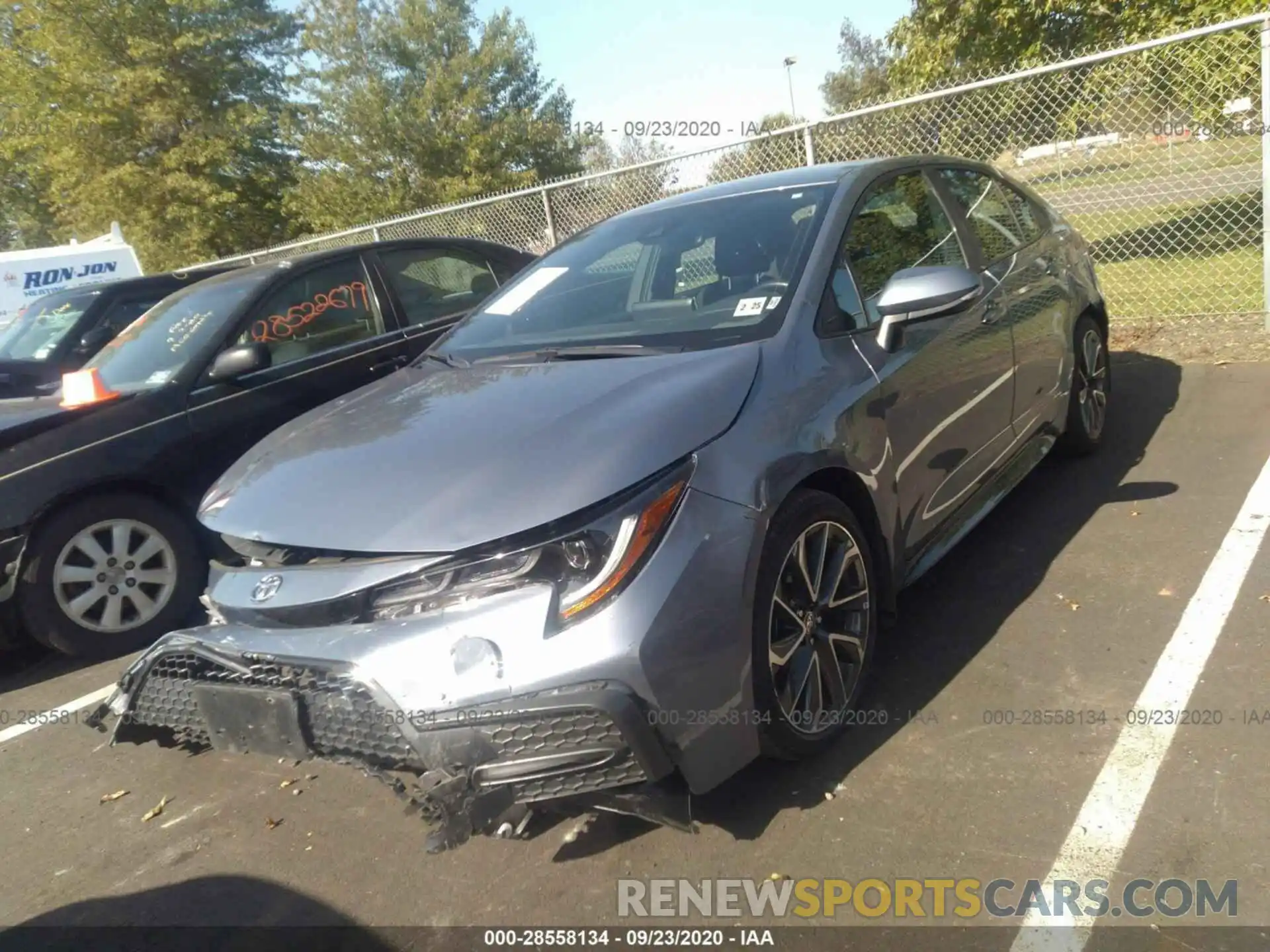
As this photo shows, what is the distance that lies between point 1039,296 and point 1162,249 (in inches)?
266

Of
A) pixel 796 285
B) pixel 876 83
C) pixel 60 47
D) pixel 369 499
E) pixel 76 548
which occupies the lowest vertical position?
pixel 76 548

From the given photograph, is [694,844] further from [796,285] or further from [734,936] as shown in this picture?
[796,285]

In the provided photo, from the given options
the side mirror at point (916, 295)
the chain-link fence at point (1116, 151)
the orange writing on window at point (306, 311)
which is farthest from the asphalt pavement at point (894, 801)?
the chain-link fence at point (1116, 151)

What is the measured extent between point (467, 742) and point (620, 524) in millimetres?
603

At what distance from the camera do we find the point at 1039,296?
4.44 meters

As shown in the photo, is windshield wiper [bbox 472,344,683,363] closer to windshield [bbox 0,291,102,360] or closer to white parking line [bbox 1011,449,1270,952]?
white parking line [bbox 1011,449,1270,952]

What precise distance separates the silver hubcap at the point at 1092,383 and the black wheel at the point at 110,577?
4.33 metres

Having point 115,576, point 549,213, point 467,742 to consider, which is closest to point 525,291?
point 467,742

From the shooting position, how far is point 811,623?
2.82m

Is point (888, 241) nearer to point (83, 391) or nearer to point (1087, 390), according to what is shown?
point (1087, 390)

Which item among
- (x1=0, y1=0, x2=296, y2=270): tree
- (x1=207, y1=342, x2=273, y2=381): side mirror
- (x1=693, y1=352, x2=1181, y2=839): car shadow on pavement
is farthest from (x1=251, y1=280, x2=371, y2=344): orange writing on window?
(x1=0, y1=0, x2=296, y2=270): tree

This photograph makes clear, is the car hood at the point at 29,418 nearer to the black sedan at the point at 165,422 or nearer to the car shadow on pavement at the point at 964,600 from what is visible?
the black sedan at the point at 165,422

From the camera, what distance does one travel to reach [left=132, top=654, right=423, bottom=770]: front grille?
236 cm

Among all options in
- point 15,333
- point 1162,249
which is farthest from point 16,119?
point 1162,249
